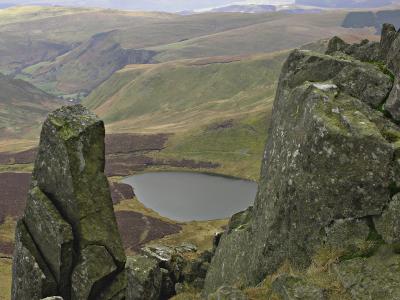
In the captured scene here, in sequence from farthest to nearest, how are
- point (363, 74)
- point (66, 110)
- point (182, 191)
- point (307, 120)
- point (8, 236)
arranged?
point (182, 191), point (8, 236), point (66, 110), point (363, 74), point (307, 120)

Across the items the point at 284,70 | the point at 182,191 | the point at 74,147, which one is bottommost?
the point at 182,191

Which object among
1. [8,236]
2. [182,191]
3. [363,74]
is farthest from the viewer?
[182,191]

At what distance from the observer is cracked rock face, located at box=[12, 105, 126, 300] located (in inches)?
928

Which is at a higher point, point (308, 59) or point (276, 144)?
point (308, 59)

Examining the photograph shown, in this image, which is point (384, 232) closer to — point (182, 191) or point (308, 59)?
point (308, 59)

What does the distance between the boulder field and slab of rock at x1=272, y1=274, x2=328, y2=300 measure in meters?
0.05

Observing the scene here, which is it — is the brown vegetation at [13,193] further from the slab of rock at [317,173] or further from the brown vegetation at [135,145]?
the slab of rock at [317,173]

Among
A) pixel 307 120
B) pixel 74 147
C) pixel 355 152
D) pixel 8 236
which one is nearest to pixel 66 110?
pixel 74 147

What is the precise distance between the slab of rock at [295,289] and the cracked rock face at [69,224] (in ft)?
35.5

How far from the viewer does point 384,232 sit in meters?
17.7

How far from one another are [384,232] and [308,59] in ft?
43.8

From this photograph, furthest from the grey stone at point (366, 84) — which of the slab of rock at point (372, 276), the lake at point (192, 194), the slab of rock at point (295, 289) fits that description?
the lake at point (192, 194)

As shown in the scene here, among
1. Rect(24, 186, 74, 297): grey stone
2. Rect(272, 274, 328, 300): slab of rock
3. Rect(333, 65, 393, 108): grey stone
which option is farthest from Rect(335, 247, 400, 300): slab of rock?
Rect(24, 186, 74, 297): grey stone

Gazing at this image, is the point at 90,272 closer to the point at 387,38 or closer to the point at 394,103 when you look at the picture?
the point at 394,103
